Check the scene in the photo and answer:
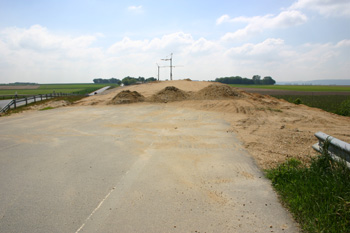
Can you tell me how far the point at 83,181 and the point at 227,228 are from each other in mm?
3256

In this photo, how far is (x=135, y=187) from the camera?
4.67m

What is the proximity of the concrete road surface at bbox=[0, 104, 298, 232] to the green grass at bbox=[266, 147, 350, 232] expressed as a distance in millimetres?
226

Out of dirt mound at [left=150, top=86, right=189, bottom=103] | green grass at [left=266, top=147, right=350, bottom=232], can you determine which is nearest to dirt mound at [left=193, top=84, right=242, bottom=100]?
dirt mound at [left=150, top=86, right=189, bottom=103]

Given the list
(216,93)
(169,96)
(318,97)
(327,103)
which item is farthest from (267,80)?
(169,96)

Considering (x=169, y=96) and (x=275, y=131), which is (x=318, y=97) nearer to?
(x=169, y=96)

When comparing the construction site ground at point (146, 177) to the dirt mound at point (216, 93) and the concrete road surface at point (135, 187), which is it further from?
the dirt mound at point (216, 93)

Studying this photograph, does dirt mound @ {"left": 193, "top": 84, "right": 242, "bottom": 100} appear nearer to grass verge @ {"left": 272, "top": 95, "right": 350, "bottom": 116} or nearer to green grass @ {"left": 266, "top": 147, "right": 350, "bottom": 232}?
grass verge @ {"left": 272, "top": 95, "right": 350, "bottom": 116}

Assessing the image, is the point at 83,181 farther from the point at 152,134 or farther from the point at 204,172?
the point at 152,134

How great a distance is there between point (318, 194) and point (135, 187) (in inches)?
129

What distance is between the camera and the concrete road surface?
348 centimetres

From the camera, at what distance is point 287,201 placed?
3895mm

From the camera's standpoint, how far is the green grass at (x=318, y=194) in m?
3.07

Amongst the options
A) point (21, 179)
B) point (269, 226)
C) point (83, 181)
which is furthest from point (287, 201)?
point (21, 179)

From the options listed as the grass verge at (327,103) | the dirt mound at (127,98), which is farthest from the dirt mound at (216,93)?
the grass verge at (327,103)
